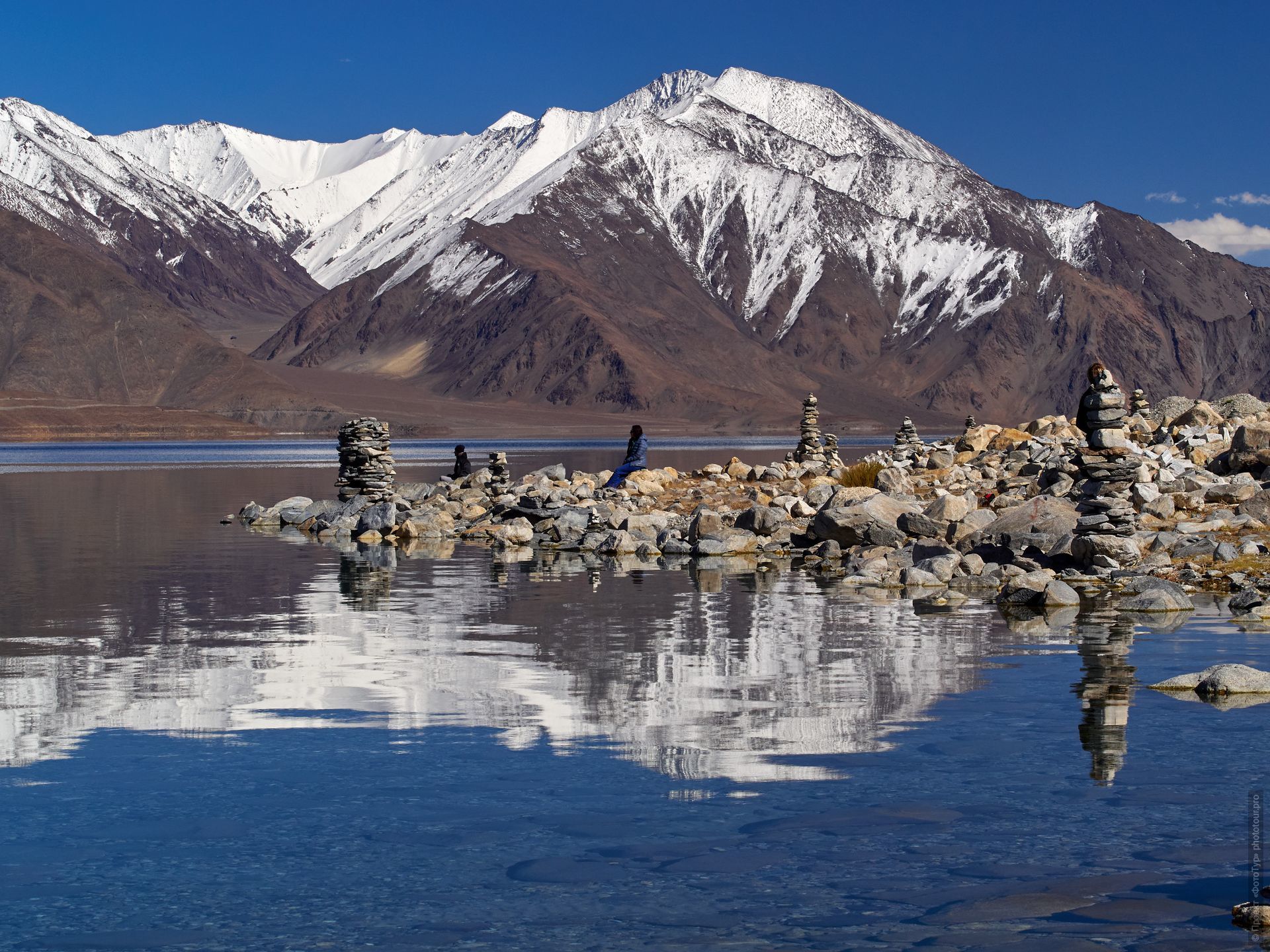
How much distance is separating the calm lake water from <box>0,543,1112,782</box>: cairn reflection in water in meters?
0.06

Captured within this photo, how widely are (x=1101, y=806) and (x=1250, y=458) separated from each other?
24170 mm

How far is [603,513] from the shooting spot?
115 ft

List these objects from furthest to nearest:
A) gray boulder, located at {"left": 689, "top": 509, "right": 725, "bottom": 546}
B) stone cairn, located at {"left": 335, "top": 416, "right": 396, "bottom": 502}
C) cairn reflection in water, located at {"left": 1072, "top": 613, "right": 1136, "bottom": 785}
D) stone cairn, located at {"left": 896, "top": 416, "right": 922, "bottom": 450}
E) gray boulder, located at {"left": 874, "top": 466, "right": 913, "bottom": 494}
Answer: stone cairn, located at {"left": 896, "top": 416, "right": 922, "bottom": 450}, stone cairn, located at {"left": 335, "top": 416, "right": 396, "bottom": 502}, gray boulder, located at {"left": 874, "top": 466, "right": 913, "bottom": 494}, gray boulder, located at {"left": 689, "top": 509, "right": 725, "bottom": 546}, cairn reflection in water, located at {"left": 1072, "top": 613, "right": 1136, "bottom": 785}

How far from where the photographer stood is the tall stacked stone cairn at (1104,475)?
75.8ft

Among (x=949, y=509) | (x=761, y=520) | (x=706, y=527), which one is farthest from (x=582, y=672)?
(x=761, y=520)

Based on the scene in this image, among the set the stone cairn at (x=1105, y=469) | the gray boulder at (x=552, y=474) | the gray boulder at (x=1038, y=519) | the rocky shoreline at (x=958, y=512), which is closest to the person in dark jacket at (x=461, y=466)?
the rocky shoreline at (x=958, y=512)

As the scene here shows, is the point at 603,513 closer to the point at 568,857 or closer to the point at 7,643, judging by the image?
the point at 7,643

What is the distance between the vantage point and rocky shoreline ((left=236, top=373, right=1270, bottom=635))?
22641mm

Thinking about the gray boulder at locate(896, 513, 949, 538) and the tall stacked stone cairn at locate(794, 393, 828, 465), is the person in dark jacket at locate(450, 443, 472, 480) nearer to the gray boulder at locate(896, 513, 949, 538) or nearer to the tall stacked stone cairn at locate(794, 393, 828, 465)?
the tall stacked stone cairn at locate(794, 393, 828, 465)

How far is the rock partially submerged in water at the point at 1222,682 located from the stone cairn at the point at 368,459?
96.6 feet

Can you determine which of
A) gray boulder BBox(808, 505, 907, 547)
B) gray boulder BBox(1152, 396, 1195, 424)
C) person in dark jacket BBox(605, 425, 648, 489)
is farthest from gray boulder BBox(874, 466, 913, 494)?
gray boulder BBox(1152, 396, 1195, 424)

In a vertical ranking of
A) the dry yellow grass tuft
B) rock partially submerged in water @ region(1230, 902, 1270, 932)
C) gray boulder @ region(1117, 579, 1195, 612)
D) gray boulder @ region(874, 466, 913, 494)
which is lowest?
rock partially submerged in water @ region(1230, 902, 1270, 932)

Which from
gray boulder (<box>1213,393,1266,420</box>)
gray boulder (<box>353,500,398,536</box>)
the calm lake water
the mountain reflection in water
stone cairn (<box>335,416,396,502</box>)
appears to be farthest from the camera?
gray boulder (<box>1213,393,1266,420</box>)

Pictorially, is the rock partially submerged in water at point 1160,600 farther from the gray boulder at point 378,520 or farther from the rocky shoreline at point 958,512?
the gray boulder at point 378,520
